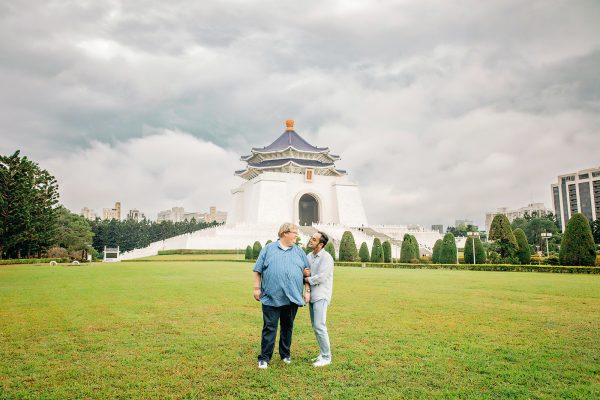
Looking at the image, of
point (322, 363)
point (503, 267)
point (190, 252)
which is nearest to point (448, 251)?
point (503, 267)

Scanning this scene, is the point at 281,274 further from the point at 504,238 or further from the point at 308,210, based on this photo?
the point at 308,210

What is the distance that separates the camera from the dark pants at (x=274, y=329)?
4.61 metres

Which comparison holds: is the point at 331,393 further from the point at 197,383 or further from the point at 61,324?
the point at 61,324

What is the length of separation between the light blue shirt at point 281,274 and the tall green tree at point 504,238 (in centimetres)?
2009

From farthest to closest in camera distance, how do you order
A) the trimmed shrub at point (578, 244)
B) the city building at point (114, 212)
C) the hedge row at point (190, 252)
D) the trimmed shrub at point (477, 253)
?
the city building at point (114, 212) < the hedge row at point (190, 252) < the trimmed shrub at point (477, 253) < the trimmed shrub at point (578, 244)

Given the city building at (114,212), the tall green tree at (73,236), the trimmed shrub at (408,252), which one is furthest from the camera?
the city building at (114,212)

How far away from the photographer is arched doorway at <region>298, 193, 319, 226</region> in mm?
58719

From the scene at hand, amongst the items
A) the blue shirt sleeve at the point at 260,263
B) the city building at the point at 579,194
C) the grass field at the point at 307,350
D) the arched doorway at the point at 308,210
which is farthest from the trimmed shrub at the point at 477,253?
the city building at the point at 579,194

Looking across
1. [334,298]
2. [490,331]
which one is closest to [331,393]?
[490,331]

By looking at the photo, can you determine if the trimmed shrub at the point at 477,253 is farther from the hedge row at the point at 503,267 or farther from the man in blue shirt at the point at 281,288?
the man in blue shirt at the point at 281,288

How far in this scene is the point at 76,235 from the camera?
1636 inches

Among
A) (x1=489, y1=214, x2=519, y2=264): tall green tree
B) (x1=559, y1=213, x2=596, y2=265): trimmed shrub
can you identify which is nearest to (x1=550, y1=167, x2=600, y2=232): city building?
(x1=489, y1=214, x2=519, y2=264): tall green tree

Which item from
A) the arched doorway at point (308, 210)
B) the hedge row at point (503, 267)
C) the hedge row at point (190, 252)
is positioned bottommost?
the hedge row at point (503, 267)

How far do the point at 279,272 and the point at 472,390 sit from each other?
6.93 feet
